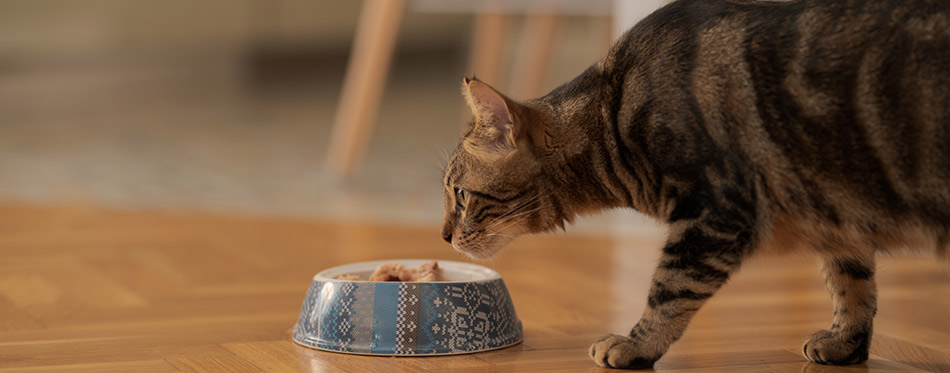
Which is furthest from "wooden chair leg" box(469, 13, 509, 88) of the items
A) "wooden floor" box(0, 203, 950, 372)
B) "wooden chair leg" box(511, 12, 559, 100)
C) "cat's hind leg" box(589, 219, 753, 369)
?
"cat's hind leg" box(589, 219, 753, 369)

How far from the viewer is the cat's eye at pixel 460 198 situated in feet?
4.10

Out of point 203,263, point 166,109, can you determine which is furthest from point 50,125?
point 203,263

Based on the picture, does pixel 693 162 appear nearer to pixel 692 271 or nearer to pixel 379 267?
pixel 692 271

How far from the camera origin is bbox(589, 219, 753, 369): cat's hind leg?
1099 mm

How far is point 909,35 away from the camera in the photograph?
41.3 inches

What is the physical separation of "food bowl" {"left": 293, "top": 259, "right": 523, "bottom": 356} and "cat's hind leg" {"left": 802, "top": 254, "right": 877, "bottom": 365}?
377mm

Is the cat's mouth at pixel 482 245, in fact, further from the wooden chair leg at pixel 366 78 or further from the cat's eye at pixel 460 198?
the wooden chair leg at pixel 366 78

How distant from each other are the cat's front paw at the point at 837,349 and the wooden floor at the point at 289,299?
0.02 metres

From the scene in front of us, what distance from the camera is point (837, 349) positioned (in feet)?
3.97

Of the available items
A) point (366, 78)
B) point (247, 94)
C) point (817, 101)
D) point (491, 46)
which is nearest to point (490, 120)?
point (817, 101)

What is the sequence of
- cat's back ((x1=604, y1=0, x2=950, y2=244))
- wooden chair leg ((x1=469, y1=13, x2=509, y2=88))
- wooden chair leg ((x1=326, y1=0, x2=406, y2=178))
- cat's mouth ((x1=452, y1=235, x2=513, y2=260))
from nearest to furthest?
cat's back ((x1=604, y1=0, x2=950, y2=244))
cat's mouth ((x1=452, y1=235, x2=513, y2=260))
wooden chair leg ((x1=326, y1=0, x2=406, y2=178))
wooden chair leg ((x1=469, y1=13, x2=509, y2=88))

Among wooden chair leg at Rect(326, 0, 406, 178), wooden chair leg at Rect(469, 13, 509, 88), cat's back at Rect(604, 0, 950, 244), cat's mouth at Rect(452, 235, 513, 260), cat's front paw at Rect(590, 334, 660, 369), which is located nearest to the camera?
cat's back at Rect(604, 0, 950, 244)

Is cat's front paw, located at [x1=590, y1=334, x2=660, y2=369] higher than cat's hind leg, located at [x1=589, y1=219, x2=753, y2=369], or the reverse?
cat's hind leg, located at [x1=589, y1=219, x2=753, y2=369]

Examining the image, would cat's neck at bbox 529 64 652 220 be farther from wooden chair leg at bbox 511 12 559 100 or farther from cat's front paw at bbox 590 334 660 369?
wooden chair leg at bbox 511 12 559 100
